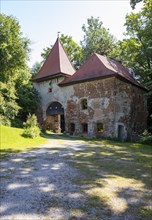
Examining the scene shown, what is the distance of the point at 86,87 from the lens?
2284 centimetres

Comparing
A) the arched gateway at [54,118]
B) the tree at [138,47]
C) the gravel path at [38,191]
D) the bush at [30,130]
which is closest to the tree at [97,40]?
the tree at [138,47]

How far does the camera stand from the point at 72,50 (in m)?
39.8

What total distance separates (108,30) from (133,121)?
72.6ft

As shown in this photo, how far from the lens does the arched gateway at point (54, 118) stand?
26.1 metres

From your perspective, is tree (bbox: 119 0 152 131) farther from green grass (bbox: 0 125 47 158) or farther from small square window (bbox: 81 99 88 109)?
green grass (bbox: 0 125 47 158)

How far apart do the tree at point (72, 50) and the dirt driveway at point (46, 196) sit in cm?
3224

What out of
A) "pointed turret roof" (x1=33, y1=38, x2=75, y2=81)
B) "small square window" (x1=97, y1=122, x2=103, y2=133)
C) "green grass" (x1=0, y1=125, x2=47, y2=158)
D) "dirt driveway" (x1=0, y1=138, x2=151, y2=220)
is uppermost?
"pointed turret roof" (x1=33, y1=38, x2=75, y2=81)

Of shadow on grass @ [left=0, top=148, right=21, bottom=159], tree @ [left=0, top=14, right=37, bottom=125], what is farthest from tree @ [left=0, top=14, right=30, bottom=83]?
shadow on grass @ [left=0, top=148, right=21, bottom=159]

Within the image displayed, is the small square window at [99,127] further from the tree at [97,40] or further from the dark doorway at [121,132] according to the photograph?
the tree at [97,40]

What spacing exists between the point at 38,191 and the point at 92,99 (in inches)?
677

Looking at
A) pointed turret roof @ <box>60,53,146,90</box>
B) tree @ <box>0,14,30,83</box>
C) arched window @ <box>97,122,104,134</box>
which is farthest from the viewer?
arched window @ <box>97,122,104,134</box>

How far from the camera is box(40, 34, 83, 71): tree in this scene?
3881 centimetres

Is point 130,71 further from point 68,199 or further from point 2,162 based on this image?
point 68,199

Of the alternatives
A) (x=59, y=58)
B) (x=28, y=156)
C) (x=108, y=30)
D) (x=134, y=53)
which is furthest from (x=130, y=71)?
(x=28, y=156)
